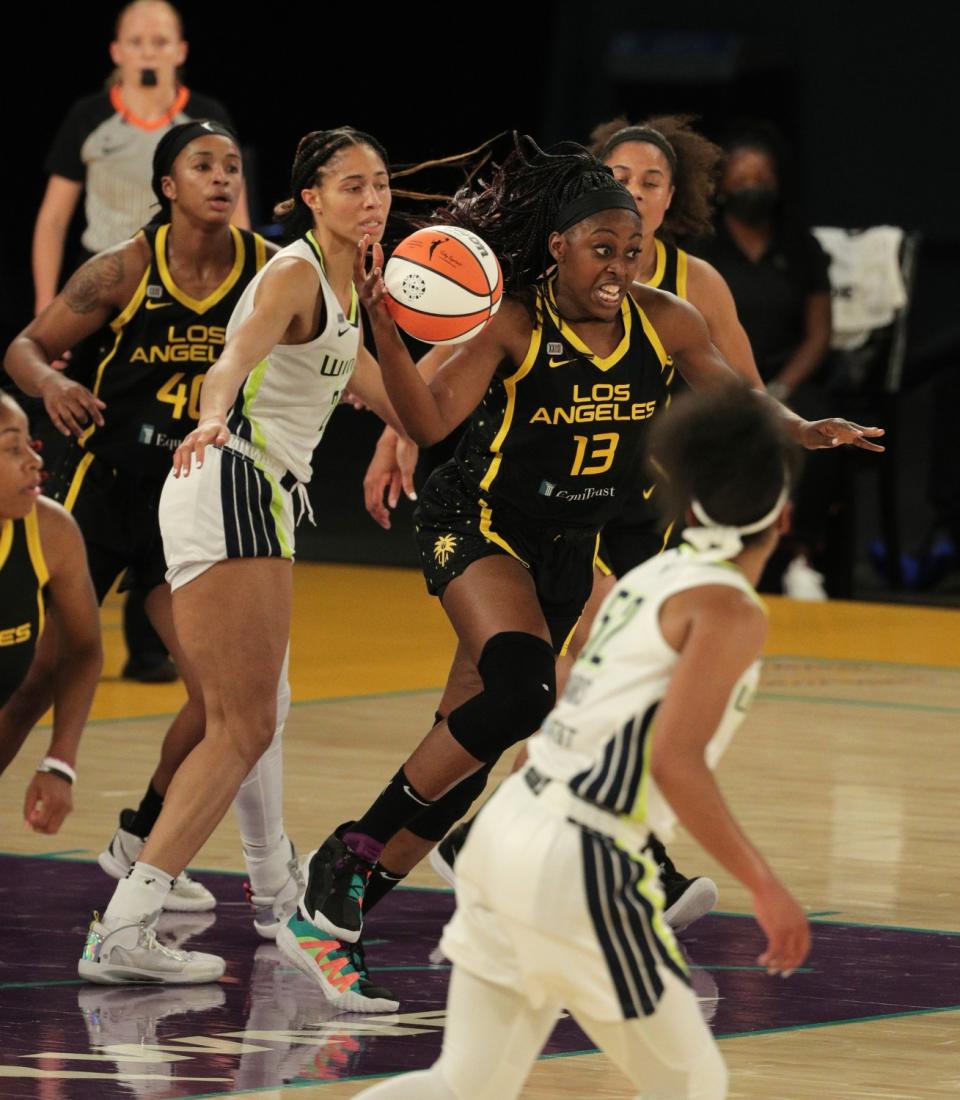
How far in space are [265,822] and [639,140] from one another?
202 cm

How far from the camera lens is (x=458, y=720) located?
514 cm

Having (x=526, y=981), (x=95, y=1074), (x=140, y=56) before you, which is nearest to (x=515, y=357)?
(x=95, y=1074)

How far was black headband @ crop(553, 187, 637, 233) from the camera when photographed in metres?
5.35

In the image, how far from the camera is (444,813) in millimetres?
5371

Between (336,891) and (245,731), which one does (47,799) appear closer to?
(245,731)

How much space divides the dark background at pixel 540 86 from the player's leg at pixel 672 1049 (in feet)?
37.4

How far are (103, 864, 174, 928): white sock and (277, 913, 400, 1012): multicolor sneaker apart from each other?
0.27 metres

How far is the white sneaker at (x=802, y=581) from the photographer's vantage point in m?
12.5

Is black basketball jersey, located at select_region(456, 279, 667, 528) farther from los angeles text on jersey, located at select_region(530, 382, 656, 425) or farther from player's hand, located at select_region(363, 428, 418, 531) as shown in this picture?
player's hand, located at select_region(363, 428, 418, 531)

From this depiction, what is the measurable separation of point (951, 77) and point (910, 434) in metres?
2.91

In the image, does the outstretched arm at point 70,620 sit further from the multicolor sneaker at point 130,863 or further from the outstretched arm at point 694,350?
the outstretched arm at point 694,350

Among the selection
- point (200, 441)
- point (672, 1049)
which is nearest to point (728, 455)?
point (672, 1049)

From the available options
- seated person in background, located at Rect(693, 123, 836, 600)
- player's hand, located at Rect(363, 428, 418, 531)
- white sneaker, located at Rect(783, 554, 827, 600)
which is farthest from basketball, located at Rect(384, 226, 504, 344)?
white sneaker, located at Rect(783, 554, 827, 600)

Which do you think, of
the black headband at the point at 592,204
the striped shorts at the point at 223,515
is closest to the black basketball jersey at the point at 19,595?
the striped shorts at the point at 223,515
